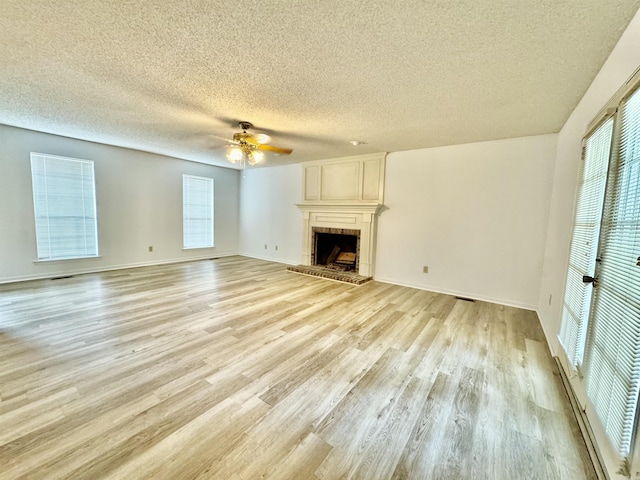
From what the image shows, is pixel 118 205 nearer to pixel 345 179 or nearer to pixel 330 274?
pixel 330 274

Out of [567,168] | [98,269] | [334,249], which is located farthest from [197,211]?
[567,168]

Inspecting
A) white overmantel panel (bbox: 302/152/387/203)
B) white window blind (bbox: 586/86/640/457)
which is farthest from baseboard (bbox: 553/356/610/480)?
white overmantel panel (bbox: 302/152/387/203)

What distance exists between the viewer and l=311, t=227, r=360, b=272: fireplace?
217 inches

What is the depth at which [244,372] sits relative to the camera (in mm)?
1998

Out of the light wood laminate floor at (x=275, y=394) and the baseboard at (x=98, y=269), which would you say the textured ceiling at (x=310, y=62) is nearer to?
the light wood laminate floor at (x=275, y=394)

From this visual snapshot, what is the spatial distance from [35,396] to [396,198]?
467cm

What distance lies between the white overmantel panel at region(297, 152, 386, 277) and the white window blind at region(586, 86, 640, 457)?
3.33 meters

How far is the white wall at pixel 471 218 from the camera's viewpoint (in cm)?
351

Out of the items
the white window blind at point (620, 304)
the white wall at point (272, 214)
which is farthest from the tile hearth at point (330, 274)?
the white window blind at point (620, 304)

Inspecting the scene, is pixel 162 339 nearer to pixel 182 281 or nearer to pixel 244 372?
Answer: pixel 244 372

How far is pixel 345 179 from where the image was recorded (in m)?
5.16

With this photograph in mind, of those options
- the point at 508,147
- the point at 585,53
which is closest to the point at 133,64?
the point at 585,53

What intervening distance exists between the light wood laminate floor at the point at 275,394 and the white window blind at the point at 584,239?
1.32 ft

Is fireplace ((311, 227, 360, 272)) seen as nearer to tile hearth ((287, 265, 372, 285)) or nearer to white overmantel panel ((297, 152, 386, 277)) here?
white overmantel panel ((297, 152, 386, 277))
